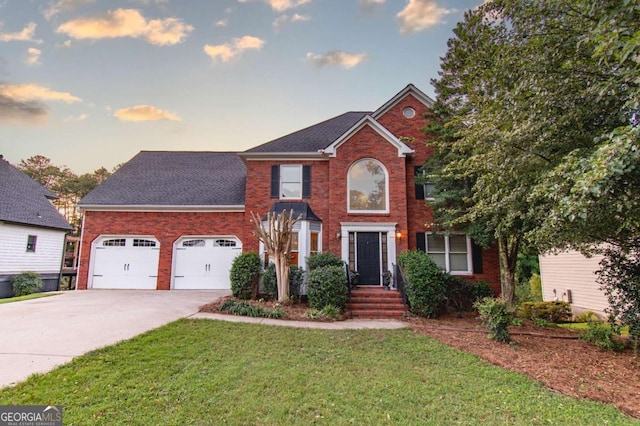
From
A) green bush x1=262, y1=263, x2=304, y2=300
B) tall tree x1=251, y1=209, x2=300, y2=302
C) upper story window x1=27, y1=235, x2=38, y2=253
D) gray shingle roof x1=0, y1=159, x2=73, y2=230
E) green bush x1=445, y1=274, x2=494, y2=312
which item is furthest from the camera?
upper story window x1=27, y1=235, x2=38, y2=253

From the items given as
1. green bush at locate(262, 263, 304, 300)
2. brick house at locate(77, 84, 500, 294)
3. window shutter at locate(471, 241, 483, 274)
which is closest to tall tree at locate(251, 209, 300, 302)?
green bush at locate(262, 263, 304, 300)

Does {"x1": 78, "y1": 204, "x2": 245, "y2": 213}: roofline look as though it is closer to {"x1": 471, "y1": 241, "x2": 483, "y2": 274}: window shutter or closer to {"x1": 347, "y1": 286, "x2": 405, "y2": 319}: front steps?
{"x1": 347, "y1": 286, "x2": 405, "y2": 319}: front steps

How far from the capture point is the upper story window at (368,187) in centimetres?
1227

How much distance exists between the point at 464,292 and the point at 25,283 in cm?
1957

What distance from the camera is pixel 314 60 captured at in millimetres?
13531

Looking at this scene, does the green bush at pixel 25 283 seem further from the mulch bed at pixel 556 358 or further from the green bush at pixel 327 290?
the green bush at pixel 327 290

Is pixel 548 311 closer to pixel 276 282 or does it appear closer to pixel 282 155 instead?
pixel 276 282

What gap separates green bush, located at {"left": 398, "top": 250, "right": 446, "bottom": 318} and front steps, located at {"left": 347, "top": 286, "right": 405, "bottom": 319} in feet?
1.80

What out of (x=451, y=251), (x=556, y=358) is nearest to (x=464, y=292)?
(x=451, y=251)

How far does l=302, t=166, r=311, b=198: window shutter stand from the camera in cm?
1280

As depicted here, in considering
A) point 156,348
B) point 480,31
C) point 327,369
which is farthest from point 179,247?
point 480,31

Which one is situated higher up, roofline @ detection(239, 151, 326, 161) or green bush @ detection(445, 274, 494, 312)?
roofline @ detection(239, 151, 326, 161)

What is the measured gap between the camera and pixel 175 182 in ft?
50.4

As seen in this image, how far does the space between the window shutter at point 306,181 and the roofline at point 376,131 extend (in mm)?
1095
